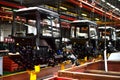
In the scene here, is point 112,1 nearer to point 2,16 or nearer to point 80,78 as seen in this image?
point 2,16

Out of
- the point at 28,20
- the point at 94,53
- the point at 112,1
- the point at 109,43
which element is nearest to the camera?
the point at 28,20

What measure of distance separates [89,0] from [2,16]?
257 inches

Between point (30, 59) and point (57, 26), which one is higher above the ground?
point (57, 26)

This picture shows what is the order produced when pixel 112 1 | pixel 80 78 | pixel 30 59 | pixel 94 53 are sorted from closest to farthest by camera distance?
pixel 80 78, pixel 30 59, pixel 94 53, pixel 112 1

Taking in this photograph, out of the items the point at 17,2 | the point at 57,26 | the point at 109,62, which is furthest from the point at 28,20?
the point at 17,2

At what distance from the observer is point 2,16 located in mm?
14539

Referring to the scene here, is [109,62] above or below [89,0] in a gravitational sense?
below

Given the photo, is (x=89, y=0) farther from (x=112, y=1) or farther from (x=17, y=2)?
(x=17, y=2)

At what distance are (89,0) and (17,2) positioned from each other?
5397 millimetres

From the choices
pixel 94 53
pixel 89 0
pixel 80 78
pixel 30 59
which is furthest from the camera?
pixel 89 0

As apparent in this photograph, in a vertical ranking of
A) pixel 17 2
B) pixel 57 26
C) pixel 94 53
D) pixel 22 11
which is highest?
pixel 17 2

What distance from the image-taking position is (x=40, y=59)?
21.0 ft

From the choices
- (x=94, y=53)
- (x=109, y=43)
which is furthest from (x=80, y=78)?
(x=109, y=43)

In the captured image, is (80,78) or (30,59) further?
(30,59)
